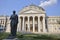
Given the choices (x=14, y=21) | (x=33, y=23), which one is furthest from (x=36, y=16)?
(x=14, y=21)

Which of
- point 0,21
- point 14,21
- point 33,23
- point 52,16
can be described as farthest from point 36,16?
point 14,21

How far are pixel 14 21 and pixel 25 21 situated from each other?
242ft

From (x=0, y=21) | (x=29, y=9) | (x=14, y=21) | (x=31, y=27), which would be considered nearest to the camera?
(x=14, y=21)

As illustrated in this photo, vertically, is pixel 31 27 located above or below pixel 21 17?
below

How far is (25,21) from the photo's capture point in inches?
3526

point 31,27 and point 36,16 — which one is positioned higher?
point 36,16

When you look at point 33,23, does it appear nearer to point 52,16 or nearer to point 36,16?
point 36,16

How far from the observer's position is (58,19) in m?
107

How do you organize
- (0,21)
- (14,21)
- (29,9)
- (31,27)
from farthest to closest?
(0,21) → (31,27) → (29,9) → (14,21)

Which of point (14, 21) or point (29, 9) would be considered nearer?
point (14, 21)

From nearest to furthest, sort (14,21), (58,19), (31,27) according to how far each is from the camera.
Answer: (14,21)
(31,27)
(58,19)

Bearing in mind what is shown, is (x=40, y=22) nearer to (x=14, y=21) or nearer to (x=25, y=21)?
(x=25, y=21)

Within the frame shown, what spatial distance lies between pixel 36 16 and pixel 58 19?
27.5 meters

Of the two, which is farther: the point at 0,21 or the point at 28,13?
the point at 0,21
